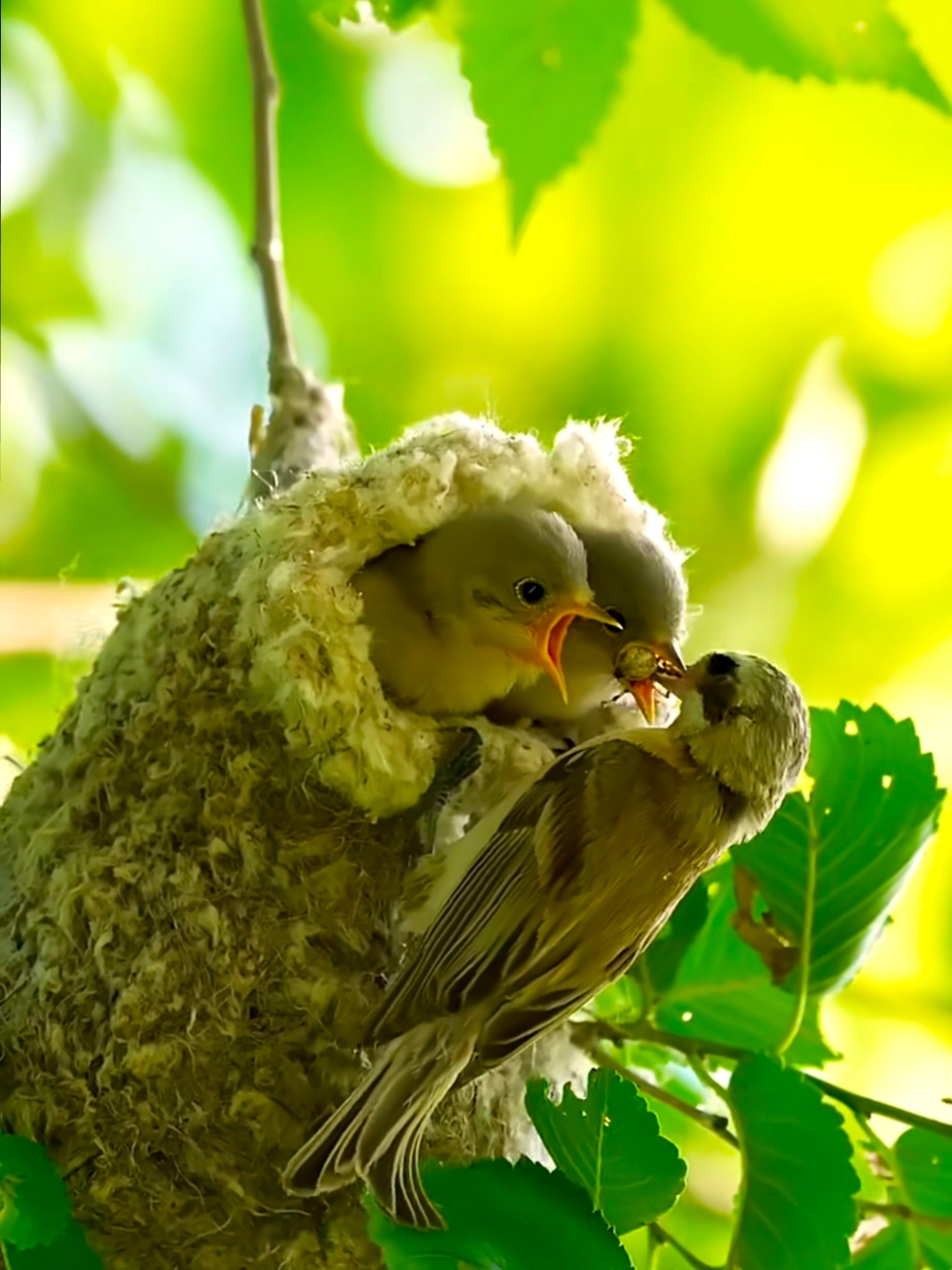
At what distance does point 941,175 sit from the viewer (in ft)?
6.75

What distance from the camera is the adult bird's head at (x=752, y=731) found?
1.00 metres

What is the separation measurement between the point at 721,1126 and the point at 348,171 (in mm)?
1658

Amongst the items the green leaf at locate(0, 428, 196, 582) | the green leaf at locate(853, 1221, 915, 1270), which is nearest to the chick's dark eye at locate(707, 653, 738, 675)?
the green leaf at locate(853, 1221, 915, 1270)

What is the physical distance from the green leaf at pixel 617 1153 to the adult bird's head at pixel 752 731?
0.91ft

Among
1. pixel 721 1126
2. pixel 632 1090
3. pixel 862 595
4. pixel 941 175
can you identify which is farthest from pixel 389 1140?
pixel 941 175

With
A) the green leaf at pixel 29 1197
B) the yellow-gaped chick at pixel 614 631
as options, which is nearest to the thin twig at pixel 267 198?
the yellow-gaped chick at pixel 614 631

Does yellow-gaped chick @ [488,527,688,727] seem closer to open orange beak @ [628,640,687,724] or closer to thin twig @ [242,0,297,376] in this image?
open orange beak @ [628,640,687,724]

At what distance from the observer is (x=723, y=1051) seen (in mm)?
1031

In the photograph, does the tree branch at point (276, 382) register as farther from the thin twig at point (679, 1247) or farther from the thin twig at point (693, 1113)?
the thin twig at point (679, 1247)

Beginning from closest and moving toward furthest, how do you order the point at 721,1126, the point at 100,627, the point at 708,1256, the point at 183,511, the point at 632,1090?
the point at 632,1090 → the point at 721,1126 → the point at 100,627 → the point at 708,1256 → the point at 183,511

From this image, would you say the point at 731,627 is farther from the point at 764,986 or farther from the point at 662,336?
the point at 764,986

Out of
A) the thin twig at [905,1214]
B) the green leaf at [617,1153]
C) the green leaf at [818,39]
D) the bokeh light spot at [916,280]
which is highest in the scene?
the bokeh light spot at [916,280]

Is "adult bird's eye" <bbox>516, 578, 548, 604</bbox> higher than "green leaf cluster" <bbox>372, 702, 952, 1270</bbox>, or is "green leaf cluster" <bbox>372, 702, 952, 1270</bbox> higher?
"adult bird's eye" <bbox>516, 578, 548, 604</bbox>

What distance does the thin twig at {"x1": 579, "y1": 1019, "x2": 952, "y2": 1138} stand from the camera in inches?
38.5
